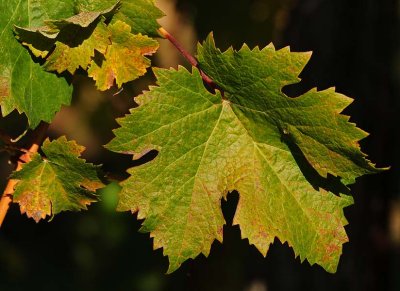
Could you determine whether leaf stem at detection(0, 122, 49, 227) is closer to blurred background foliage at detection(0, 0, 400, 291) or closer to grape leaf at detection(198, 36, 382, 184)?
grape leaf at detection(198, 36, 382, 184)

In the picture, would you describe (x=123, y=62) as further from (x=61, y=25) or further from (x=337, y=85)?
(x=337, y=85)

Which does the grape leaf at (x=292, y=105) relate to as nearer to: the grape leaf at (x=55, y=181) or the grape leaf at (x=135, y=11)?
the grape leaf at (x=135, y=11)

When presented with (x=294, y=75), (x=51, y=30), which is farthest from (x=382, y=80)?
(x=51, y=30)

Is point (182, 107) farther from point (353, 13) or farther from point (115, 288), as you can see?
point (115, 288)

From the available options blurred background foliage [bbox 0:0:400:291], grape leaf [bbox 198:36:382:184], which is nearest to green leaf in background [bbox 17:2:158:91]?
grape leaf [bbox 198:36:382:184]

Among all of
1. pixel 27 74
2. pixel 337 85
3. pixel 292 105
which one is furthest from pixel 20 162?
pixel 337 85

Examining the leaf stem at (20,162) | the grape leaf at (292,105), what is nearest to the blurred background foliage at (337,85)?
the leaf stem at (20,162)
